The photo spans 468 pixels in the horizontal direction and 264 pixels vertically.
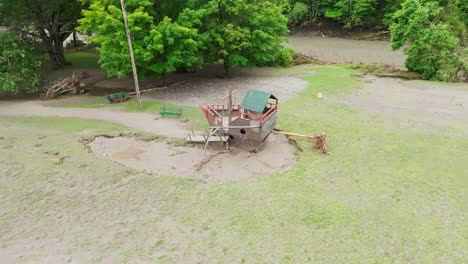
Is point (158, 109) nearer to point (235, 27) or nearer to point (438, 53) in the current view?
point (235, 27)

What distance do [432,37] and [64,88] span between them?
98.6 ft

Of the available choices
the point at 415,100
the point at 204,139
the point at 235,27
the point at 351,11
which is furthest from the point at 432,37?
the point at 351,11

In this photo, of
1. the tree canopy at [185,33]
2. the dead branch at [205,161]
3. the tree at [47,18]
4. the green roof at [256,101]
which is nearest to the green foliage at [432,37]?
the tree canopy at [185,33]

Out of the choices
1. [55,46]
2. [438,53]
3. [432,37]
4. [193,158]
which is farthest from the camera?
[55,46]

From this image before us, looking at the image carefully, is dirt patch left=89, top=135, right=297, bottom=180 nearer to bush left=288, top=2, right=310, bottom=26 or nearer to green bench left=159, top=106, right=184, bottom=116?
green bench left=159, top=106, right=184, bottom=116

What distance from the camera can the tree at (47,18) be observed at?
26.7 m

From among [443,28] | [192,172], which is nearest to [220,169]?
[192,172]

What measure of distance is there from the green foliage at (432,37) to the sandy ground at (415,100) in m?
1.80

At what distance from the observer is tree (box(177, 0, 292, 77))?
25.1 meters

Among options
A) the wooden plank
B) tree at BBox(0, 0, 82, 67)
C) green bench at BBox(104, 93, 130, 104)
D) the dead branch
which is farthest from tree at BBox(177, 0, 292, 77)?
tree at BBox(0, 0, 82, 67)

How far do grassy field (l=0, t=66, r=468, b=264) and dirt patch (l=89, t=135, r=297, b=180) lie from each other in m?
0.64

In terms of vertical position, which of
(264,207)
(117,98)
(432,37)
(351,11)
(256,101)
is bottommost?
(264,207)

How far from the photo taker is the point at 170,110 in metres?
22.2

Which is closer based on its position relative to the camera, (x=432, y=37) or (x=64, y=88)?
(x=64, y=88)
